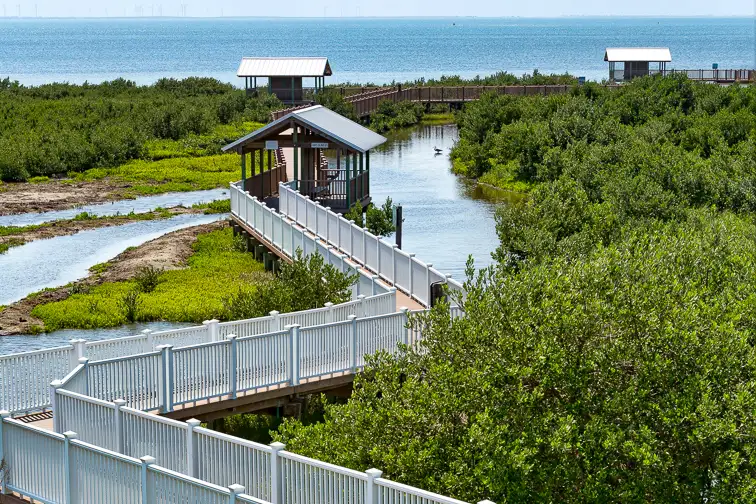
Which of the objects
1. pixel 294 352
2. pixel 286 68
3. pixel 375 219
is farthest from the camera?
pixel 286 68

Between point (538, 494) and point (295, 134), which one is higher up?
point (295, 134)

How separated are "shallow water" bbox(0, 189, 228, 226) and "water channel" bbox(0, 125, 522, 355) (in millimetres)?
121

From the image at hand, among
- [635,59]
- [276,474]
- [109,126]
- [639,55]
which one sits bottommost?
[276,474]

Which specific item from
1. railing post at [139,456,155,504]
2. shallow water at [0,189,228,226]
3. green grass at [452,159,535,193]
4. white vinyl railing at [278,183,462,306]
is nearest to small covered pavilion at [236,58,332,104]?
green grass at [452,159,535,193]

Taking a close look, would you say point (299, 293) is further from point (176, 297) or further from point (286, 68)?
point (286, 68)

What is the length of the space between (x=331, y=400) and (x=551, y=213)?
435 inches

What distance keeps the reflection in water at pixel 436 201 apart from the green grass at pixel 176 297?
253 inches

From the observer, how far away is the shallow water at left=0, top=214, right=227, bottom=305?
3547cm

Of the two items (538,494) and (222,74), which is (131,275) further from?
(222,74)

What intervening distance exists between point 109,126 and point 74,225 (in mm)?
23030

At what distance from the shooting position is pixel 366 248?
28859 millimetres

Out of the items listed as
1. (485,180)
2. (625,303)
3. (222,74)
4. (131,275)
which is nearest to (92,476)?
(625,303)

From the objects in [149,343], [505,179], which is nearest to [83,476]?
[149,343]

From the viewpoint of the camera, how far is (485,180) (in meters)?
59.7
